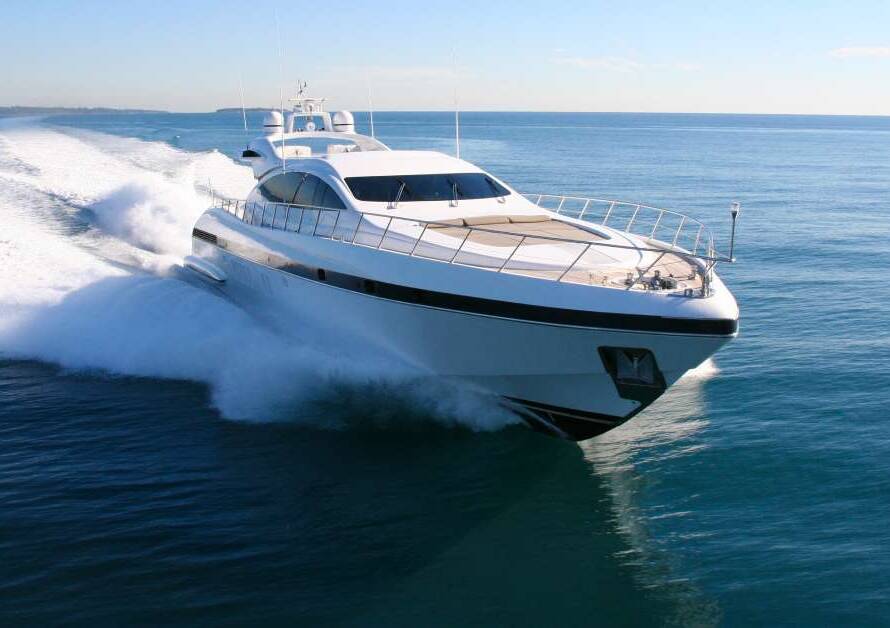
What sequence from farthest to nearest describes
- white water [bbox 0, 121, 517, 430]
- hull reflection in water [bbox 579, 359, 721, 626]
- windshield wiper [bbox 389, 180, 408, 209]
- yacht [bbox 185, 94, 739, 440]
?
windshield wiper [bbox 389, 180, 408, 209], white water [bbox 0, 121, 517, 430], yacht [bbox 185, 94, 739, 440], hull reflection in water [bbox 579, 359, 721, 626]

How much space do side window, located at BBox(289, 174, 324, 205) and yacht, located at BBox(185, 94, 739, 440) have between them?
3 cm

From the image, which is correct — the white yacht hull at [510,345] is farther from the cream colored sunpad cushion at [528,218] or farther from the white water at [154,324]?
the cream colored sunpad cushion at [528,218]

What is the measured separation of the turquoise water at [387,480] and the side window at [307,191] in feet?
6.04

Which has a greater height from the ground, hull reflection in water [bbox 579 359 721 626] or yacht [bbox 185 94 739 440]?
yacht [bbox 185 94 739 440]

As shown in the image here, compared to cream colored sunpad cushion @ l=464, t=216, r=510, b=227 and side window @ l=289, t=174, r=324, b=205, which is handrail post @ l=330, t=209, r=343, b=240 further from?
cream colored sunpad cushion @ l=464, t=216, r=510, b=227

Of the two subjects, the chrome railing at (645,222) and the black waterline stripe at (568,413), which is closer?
the black waterline stripe at (568,413)

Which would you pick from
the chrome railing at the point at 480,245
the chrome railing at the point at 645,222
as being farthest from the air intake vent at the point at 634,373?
the chrome railing at the point at 645,222

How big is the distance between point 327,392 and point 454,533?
3.14 metres

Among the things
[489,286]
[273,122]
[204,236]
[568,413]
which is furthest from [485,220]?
[273,122]

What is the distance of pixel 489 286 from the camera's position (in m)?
8.38

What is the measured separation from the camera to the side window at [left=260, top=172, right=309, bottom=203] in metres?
11.8

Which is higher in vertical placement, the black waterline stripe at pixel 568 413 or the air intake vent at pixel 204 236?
the air intake vent at pixel 204 236

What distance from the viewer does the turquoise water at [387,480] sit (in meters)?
6.67

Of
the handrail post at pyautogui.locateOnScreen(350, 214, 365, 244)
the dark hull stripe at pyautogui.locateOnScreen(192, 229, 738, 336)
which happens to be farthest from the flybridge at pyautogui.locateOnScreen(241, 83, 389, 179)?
the dark hull stripe at pyautogui.locateOnScreen(192, 229, 738, 336)
